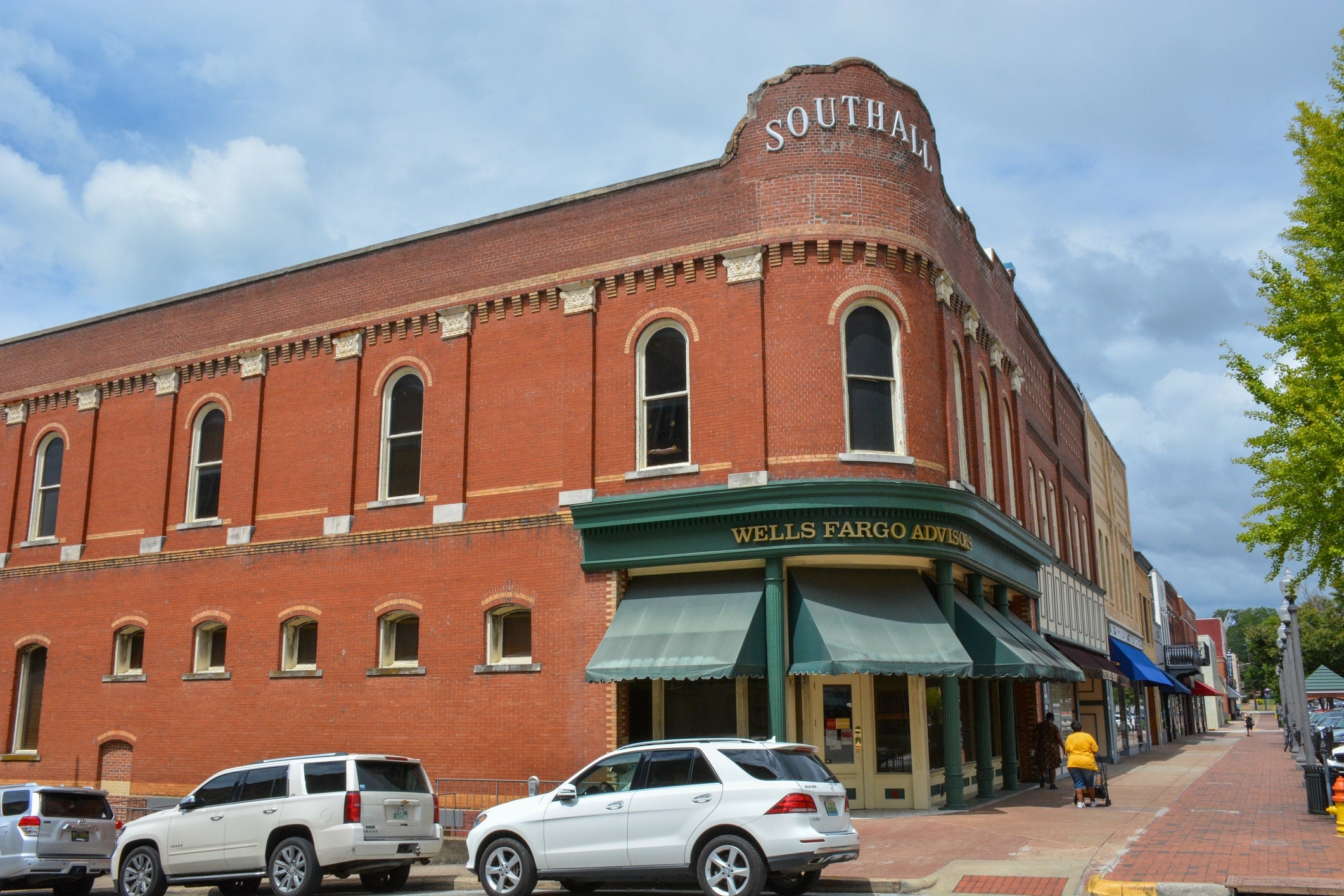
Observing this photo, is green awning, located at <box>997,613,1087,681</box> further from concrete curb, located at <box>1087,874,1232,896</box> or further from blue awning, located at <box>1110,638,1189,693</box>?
blue awning, located at <box>1110,638,1189,693</box>

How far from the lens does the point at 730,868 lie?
11023 millimetres

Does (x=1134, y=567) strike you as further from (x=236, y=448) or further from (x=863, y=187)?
(x=236, y=448)

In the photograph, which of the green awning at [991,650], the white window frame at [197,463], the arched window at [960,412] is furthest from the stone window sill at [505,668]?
the arched window at [960,412]

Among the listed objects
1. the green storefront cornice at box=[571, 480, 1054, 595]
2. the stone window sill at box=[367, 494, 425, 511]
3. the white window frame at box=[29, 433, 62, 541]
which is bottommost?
the green storefront cornice at box=[571, 480, 1054, 595]

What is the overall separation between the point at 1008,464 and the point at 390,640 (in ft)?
47.4

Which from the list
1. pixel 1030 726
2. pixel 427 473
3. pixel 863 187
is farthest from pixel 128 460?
pixel 1030 726

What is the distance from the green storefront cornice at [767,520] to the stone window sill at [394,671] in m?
4.10

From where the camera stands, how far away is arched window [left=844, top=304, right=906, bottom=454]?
18922mm

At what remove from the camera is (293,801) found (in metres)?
13.6

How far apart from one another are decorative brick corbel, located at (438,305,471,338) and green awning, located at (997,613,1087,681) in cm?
1212

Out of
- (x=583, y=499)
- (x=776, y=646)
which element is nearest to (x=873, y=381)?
(x=776, y=646)

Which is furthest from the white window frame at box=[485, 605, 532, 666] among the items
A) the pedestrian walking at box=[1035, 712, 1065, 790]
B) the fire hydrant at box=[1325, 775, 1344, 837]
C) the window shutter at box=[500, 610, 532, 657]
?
the fire hydrant at box=[1325, 775, 1344, 837]

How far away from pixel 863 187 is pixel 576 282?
18.2ft

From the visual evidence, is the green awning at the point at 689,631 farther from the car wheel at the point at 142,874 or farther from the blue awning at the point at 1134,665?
the blue awning at the point at 1134,665
